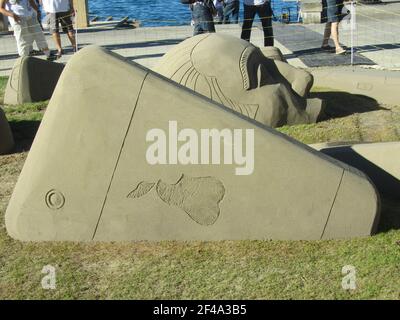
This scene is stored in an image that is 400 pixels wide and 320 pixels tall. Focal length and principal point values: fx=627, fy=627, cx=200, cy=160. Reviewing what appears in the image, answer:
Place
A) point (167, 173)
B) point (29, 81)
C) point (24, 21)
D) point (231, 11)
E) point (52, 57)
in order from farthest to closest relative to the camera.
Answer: point (231, 11), point (52, 57), point (24, 21), point (29, 81), point (167, 173)

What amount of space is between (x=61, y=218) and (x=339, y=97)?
5.29 m

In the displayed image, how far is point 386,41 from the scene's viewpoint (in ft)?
41.1

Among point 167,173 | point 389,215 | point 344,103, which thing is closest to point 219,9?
point 344,103

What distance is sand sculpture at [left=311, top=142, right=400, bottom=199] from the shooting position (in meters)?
5.42

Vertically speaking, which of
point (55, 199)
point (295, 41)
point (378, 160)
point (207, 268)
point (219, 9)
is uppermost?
point (55, 199)

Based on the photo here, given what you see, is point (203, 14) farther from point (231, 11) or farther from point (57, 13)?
point (231, 11)

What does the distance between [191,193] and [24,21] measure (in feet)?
23.9

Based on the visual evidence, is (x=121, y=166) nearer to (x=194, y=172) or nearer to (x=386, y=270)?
(x=194, y=172)

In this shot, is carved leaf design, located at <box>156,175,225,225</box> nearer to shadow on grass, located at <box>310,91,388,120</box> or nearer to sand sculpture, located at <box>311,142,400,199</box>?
sand sculpture, located at <box>311,142,400,199</box>

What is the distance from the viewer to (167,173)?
4605 millimetres

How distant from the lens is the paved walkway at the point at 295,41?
11156 mm

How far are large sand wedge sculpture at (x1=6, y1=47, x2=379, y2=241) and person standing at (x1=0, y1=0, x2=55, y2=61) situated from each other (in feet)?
21.5

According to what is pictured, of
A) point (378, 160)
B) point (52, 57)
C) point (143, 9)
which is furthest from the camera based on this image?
point (143, 9)
